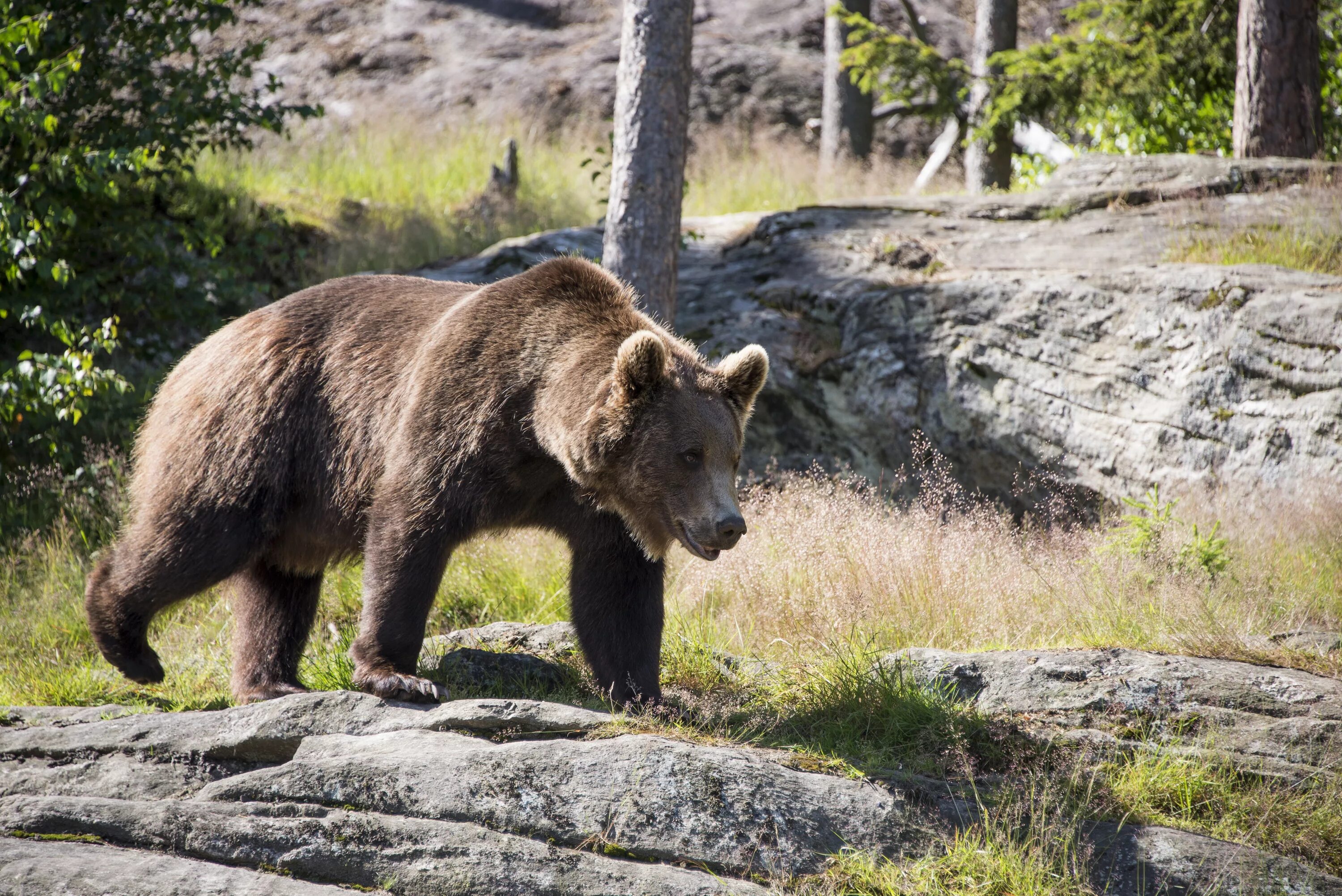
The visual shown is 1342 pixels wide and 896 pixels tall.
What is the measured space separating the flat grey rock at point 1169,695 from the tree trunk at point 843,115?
11189 millimetres

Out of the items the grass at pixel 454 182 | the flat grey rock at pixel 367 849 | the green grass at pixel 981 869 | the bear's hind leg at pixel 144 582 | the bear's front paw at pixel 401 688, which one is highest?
the grass at pixel 454 182

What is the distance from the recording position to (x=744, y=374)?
175 inches

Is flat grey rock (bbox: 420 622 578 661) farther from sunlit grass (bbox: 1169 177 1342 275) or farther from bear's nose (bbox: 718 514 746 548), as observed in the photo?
sunlit grass (bbox: 1169 177 1342 275)

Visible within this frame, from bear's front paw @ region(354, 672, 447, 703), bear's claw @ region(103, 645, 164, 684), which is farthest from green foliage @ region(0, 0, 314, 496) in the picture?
bear's front paw @ region(354, 672, 447, 703)

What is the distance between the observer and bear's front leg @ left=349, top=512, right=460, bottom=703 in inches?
166

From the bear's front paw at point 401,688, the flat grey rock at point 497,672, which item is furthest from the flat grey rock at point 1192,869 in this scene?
the bear's front paw at point 401,688

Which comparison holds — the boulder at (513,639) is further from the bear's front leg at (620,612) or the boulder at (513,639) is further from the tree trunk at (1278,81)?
the tree trunk at (1278,81)

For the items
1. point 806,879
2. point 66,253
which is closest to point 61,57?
point 66,253

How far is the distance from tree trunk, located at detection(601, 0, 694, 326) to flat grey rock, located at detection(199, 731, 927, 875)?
415 cm

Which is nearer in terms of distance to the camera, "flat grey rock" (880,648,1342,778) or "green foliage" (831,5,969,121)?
"flat grey rock" (880,648,1342,778)

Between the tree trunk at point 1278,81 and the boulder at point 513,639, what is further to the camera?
the tree trunk at point 1278,81

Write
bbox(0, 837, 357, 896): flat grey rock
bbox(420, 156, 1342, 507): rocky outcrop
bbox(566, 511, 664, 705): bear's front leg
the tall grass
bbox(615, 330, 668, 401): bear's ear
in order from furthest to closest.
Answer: bbox(420, 156, 1342, 507): rocky outcrop → the tall grass → bbox(566, 511, 664, 705): bear's front leg → bbox(615, 330, 668, 401): bear's ear → bbox(0, 837, 357, 896): flat grey rock

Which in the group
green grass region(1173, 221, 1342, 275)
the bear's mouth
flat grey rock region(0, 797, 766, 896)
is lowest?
flat grey rock region(0, 797, 766, 896)

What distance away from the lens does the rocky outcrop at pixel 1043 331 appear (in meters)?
7.07
